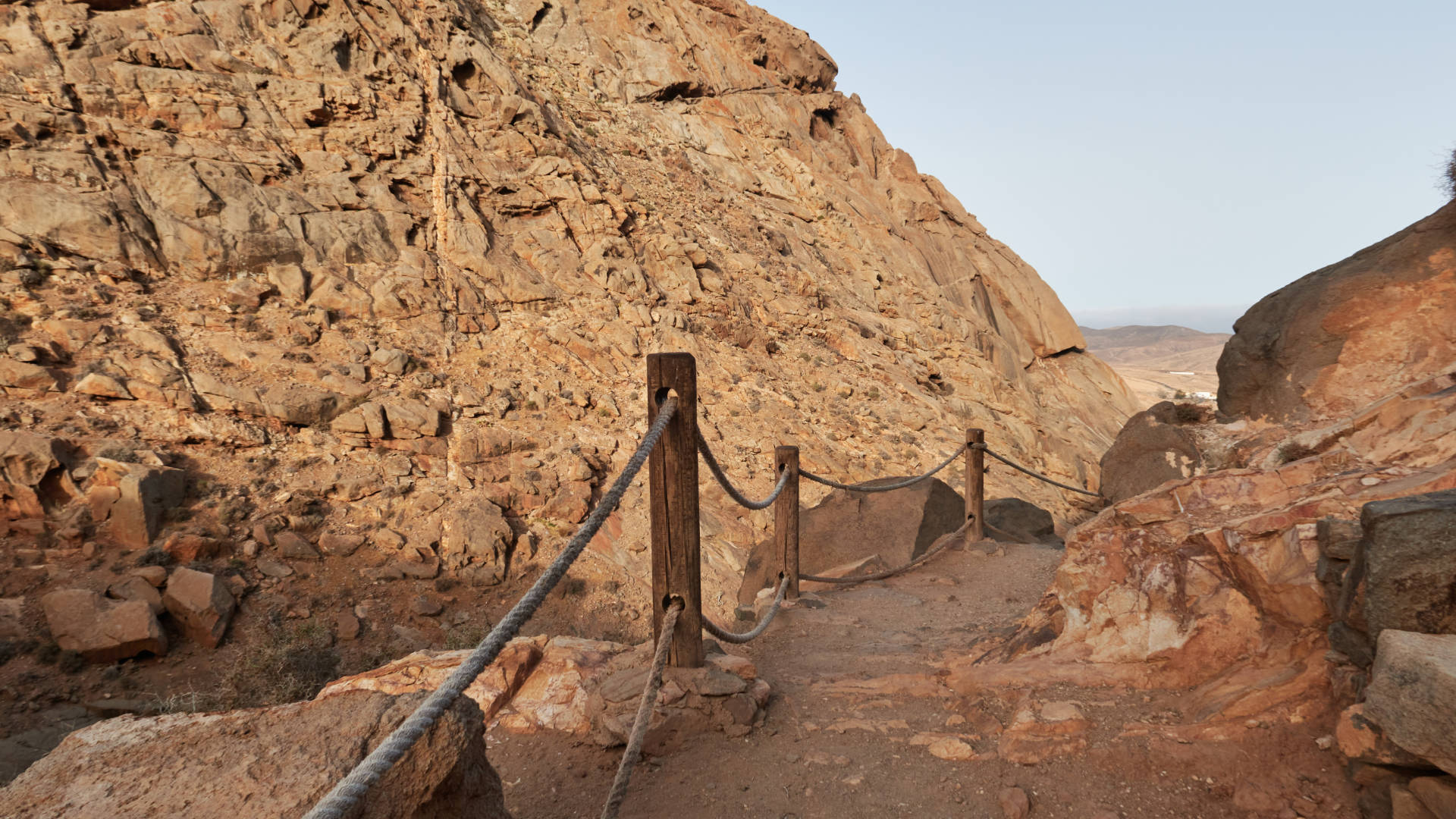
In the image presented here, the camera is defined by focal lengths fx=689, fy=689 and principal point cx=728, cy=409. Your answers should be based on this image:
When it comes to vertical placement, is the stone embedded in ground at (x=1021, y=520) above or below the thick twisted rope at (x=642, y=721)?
below

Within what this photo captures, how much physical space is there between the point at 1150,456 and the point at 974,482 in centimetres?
177

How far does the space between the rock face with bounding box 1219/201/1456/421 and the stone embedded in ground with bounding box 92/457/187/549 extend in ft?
38.4

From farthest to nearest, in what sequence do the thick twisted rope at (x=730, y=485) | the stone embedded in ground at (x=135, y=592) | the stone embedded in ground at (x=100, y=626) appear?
the stone embedded in ground at (x=135, y=592) → the stone embedded in ground at (x=100, y=626) → the thick twisted rope at (x=730, y=485)

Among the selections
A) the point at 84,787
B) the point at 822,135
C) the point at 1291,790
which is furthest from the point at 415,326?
the point at 822,135

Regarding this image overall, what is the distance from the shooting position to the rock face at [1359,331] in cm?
509

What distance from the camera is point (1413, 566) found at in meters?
2.00

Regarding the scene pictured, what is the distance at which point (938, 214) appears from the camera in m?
24.2

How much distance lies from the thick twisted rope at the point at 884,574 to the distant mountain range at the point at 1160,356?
1647 inches

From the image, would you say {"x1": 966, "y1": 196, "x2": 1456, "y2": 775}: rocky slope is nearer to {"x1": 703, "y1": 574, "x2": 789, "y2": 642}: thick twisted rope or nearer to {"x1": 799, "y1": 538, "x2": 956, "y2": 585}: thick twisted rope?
{"x1": 703, "y1": 574, "x2": 789, "y2": 642}: thick twisted rope

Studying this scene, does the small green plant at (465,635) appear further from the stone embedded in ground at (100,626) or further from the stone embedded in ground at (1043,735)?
the stone embedded in ground at (1043,735)

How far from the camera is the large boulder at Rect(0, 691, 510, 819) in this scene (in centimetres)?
147

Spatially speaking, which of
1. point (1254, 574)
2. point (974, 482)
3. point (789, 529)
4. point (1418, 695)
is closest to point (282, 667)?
point (789, 529)

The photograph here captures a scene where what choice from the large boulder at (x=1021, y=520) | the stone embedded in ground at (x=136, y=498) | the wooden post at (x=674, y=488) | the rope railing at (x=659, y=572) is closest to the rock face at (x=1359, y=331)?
the large boulder at (x=1021, y=520)

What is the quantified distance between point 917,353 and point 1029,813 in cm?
1654
